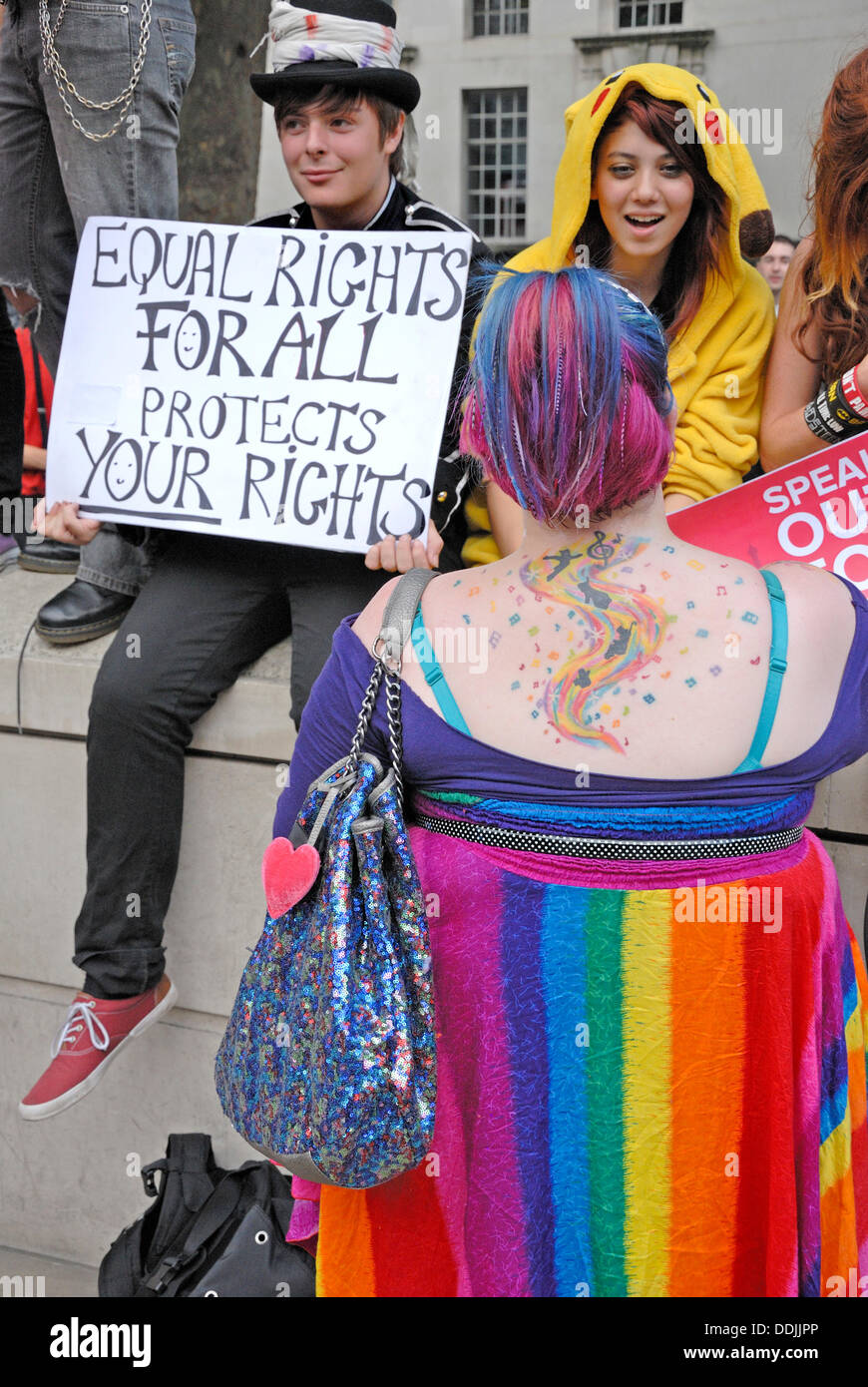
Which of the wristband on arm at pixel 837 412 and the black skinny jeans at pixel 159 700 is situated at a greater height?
the wristband on arm at pixel 837 412

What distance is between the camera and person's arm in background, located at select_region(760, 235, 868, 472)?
2.55 meters

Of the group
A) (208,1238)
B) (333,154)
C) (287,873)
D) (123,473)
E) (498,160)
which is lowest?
(208,1238)

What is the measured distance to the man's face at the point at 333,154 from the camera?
2.82 meters

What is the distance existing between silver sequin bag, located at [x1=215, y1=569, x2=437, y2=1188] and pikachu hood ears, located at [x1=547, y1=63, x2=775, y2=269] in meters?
1.34

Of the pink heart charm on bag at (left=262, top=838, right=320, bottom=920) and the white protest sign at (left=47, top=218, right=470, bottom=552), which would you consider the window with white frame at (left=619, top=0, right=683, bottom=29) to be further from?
the pink heart charm on bag at (left=262, top=838, right=320, bottom=920)

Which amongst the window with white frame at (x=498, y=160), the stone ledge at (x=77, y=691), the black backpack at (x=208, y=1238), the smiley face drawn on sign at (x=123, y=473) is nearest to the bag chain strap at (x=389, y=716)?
the stone ledge at (x=77, y=691)

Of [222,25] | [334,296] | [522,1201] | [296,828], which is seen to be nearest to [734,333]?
[334,296]

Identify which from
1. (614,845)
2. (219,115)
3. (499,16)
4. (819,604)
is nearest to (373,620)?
(614,845)

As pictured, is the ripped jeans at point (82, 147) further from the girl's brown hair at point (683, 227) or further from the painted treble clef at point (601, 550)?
the painted treble clef at point (601, 550)

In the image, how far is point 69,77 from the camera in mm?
3000

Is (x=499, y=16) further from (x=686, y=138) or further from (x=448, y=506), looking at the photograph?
(x=448, y=506)

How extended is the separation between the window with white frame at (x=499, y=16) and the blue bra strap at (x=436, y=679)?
13.9 m

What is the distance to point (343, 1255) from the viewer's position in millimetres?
1846

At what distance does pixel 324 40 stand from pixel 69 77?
0.62 meters
